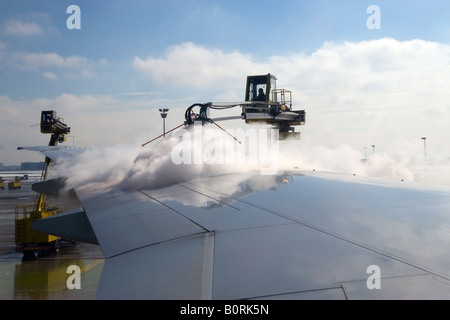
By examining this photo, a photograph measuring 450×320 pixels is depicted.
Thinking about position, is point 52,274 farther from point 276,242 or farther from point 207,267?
point 207,267

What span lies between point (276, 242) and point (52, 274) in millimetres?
16342

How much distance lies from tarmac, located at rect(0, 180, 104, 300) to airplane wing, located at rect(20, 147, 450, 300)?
9267mm

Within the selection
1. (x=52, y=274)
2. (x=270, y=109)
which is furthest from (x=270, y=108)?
(x=52, y=274)

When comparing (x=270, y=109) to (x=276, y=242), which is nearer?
(x=276, y=242)

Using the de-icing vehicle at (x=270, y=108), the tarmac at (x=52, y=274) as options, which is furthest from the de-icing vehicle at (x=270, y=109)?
the tarmac at (x=52, y=274)

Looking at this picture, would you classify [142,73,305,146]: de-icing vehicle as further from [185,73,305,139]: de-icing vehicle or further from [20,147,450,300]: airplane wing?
[20,147,450,300]: airplane wing

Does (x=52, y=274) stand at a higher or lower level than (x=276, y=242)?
lower

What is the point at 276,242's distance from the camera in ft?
12.3

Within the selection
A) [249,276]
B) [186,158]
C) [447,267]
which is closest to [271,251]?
[249,276]

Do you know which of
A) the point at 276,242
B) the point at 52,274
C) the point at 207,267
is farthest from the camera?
the point at 52,274

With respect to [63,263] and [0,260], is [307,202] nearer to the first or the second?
[63,263]

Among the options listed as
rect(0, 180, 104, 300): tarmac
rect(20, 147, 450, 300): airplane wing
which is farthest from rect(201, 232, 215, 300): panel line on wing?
rect(0, 180, 104, 300): tarmac

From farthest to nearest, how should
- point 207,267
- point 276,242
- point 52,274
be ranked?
point 52,274, point 276,242, point 207,267

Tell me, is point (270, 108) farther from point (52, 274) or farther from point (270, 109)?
point (52, 274)
